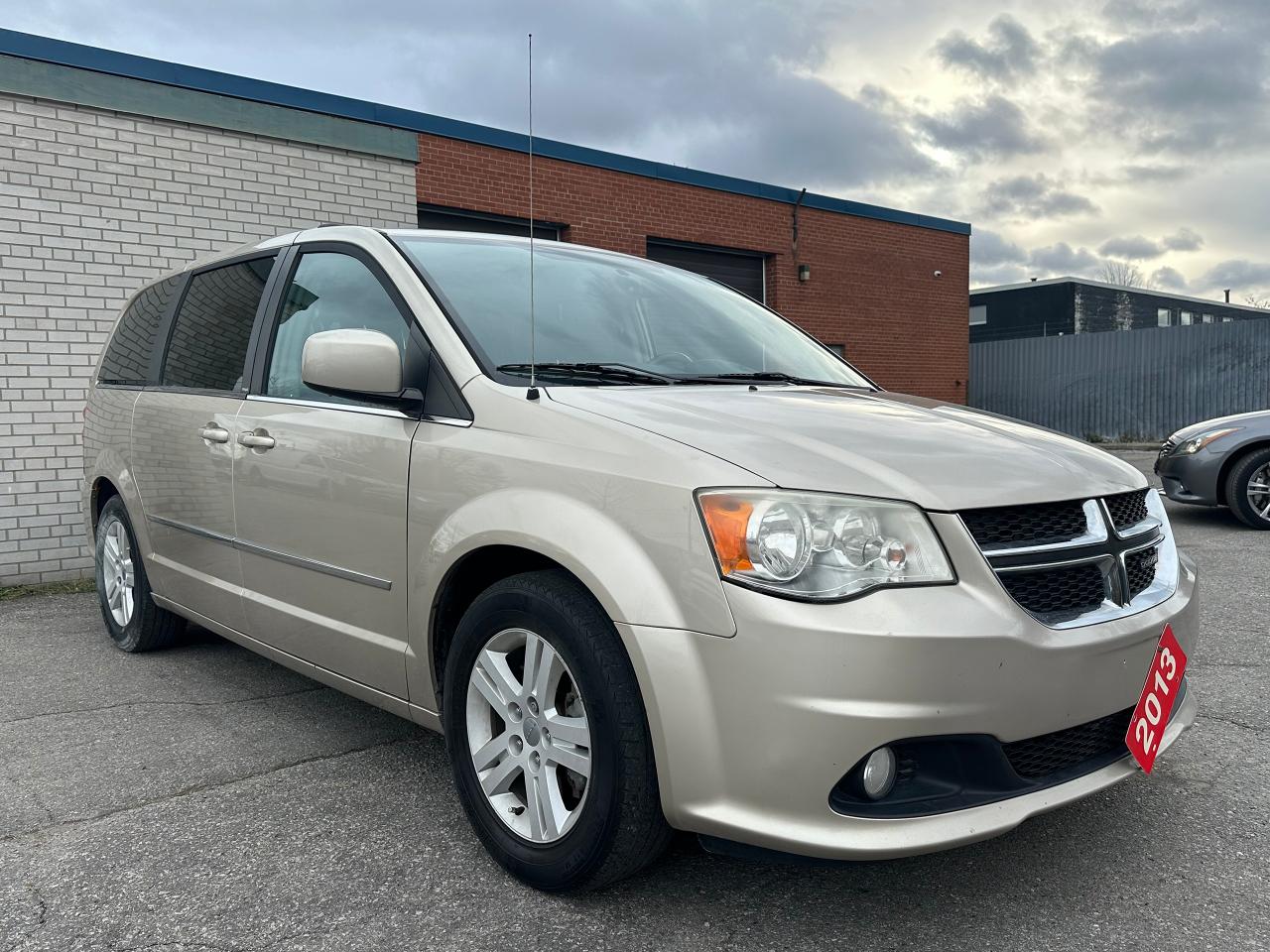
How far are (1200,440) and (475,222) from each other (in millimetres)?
7164

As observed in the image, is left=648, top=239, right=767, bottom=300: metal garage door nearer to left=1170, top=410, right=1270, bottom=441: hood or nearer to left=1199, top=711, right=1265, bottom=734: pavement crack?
left=1170, top=410, right=1270, bottom=441: hood

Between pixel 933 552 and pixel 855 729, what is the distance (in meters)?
0.39

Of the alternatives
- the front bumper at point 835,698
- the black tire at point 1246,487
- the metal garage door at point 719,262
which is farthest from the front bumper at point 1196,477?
the front bumper at point 835,698

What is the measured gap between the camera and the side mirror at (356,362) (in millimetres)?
2602

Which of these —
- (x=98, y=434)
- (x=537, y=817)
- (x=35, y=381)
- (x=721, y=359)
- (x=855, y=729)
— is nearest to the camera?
(x=855, y=729)

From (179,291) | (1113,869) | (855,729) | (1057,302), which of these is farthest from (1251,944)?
(1057,302)

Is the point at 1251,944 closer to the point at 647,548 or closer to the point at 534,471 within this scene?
the point at 647,548

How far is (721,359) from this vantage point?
3178 mm

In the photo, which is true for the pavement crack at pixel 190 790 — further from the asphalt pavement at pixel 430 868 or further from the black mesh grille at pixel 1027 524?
the black mesh grille at pixel 1027 524

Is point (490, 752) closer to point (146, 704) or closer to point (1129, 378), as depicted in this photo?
point (146, 704)

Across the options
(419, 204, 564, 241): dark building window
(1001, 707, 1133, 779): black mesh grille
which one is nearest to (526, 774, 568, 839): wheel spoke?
(1001, 707, 1133, 779): black mesh grille

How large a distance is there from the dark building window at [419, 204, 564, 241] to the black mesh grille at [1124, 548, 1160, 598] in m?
7.52

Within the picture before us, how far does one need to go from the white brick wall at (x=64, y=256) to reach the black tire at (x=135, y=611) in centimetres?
245

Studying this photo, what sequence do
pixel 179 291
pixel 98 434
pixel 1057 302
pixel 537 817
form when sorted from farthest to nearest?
pixel 1057 302, pixel 98 434, pixel 179 291, pixel 537 817
